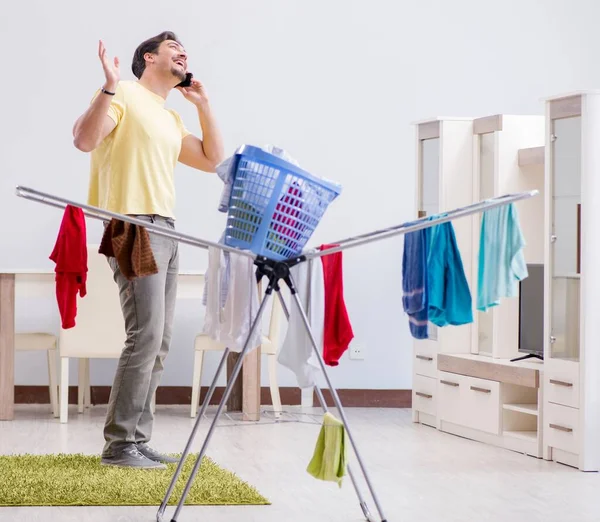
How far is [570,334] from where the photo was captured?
4273 mm

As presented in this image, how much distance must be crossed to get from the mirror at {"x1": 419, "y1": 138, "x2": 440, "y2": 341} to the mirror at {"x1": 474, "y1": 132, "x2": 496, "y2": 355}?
221 mm

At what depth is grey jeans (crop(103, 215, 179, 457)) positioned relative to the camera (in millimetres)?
3650

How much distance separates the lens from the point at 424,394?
5441 mm

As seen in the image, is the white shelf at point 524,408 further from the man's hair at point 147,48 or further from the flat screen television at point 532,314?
the man's hair at point 147,48

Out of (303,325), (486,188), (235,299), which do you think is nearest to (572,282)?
(486,188)

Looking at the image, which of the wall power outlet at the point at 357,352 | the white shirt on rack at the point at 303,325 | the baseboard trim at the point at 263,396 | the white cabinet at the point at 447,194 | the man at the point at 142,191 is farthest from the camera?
the wall power outlet at the point at 357,352

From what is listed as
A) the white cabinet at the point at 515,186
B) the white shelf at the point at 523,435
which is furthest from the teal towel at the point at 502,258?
the white cabinet at the point at 515,186

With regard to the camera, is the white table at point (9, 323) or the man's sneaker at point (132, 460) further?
the white table at point (9, 323)

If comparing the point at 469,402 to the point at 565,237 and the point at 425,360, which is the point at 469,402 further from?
the point at 565,237

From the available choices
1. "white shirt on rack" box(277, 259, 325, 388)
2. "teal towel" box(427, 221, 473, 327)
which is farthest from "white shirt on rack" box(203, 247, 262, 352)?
"teal towel" box(427, 221, 473, 327)

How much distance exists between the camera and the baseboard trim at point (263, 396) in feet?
19.6

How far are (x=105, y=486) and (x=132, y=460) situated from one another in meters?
0.34

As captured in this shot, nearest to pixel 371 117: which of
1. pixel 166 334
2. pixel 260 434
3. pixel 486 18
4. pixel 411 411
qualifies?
pixel 486 18

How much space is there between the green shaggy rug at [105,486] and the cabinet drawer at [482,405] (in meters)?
1.47
